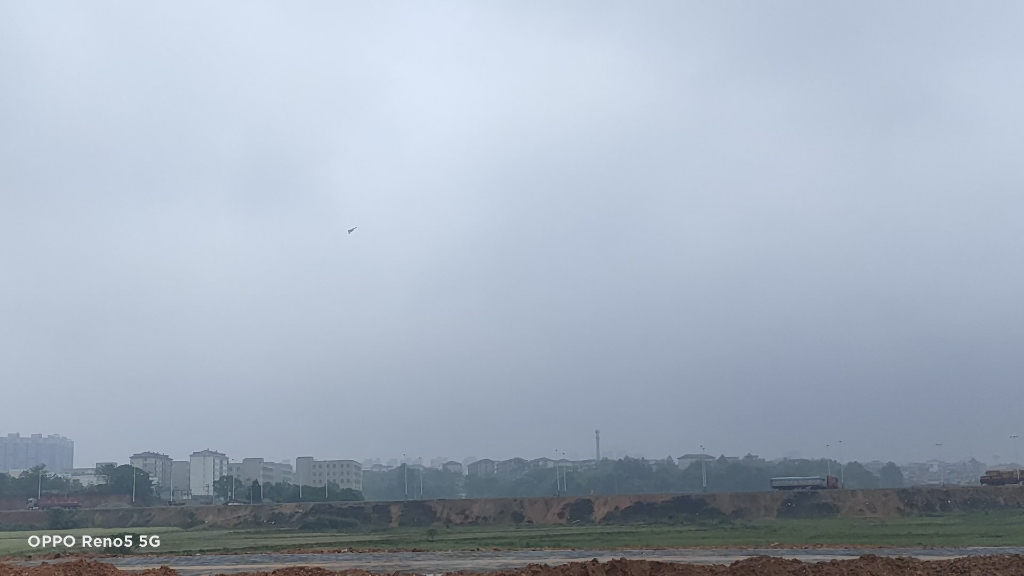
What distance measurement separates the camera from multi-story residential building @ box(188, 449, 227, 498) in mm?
142000

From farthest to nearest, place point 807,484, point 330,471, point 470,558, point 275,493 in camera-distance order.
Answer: point 330,471, point 275,493, point 807,484, point 470,558

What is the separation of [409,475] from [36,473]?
6550 centimetres

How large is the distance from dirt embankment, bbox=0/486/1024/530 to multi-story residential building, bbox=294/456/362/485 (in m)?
72.5

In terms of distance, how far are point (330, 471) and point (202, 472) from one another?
24466 mm

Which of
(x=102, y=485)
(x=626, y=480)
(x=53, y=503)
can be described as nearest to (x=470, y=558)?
(x=53, y=503)

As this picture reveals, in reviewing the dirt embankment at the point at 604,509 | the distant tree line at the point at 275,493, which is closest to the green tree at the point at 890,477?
the dirt embankment at the point at 604,509

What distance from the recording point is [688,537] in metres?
46.6

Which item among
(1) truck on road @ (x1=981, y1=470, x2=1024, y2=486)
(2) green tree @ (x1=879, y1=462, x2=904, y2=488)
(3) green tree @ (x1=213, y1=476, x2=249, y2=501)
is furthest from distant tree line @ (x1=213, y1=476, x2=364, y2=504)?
(2) green tree @ (x1=879, y1=462, x2=904, y2=488)

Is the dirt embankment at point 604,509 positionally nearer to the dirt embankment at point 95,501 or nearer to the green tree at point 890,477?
the dirt embankment at point 95,501

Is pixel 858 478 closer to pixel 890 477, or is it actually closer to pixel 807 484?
pixel 890 477

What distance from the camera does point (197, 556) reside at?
124 ft

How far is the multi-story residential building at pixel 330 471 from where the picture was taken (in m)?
144

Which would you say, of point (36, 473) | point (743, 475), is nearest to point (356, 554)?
point (36, 473)

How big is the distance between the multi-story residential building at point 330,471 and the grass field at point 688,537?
8645cm
